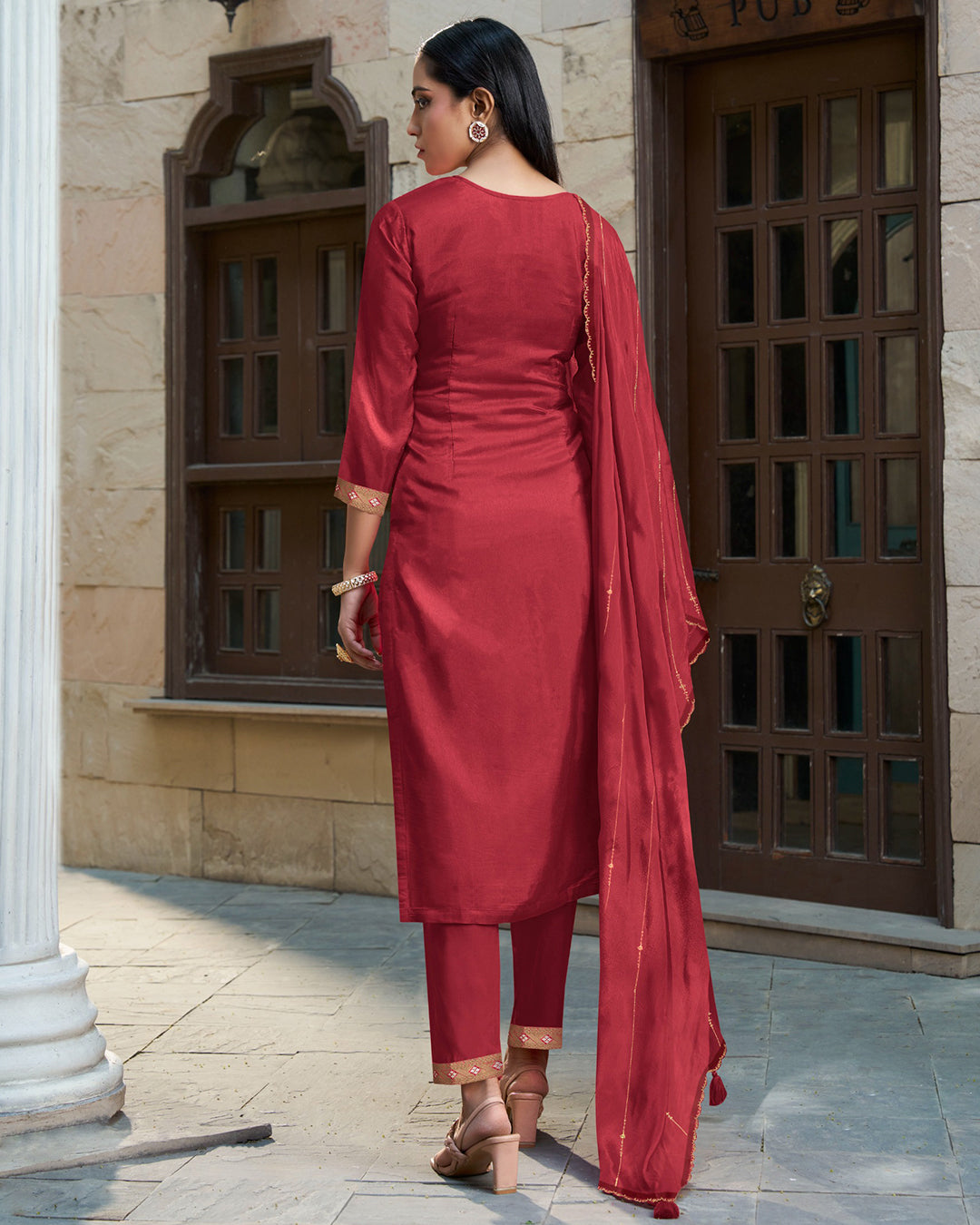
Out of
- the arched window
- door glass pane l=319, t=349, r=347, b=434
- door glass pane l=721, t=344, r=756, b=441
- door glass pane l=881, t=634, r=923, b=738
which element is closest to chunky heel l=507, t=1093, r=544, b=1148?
door glass pane l=881, t=634, r=923, b=738

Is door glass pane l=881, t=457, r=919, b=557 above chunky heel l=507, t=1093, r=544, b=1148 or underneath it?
above

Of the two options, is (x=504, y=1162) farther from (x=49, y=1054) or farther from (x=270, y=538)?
(x=270, y=538)

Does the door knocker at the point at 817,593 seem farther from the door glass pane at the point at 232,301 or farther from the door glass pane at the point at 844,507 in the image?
the door glass pane at the point at 232,301

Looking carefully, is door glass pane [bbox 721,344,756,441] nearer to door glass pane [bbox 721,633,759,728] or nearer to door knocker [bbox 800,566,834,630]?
door knocker [bbox 800,566,834,630]

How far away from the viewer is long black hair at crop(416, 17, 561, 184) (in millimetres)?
2826

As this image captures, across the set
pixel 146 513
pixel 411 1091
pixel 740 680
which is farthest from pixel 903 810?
pixel 146 513

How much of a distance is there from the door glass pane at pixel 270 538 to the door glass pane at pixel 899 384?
2.34 m

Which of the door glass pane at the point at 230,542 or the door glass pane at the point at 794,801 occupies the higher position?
the door glass pane at the point at 230,542

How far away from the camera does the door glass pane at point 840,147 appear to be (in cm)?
477

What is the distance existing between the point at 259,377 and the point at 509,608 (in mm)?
3301

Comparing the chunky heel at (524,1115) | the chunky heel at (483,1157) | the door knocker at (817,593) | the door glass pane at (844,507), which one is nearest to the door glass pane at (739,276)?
the door glass pane at (844,507)

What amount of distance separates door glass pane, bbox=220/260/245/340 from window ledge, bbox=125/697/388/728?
1.42 metres

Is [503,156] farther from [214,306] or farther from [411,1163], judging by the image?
[214,306]

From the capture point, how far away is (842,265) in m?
4.81
